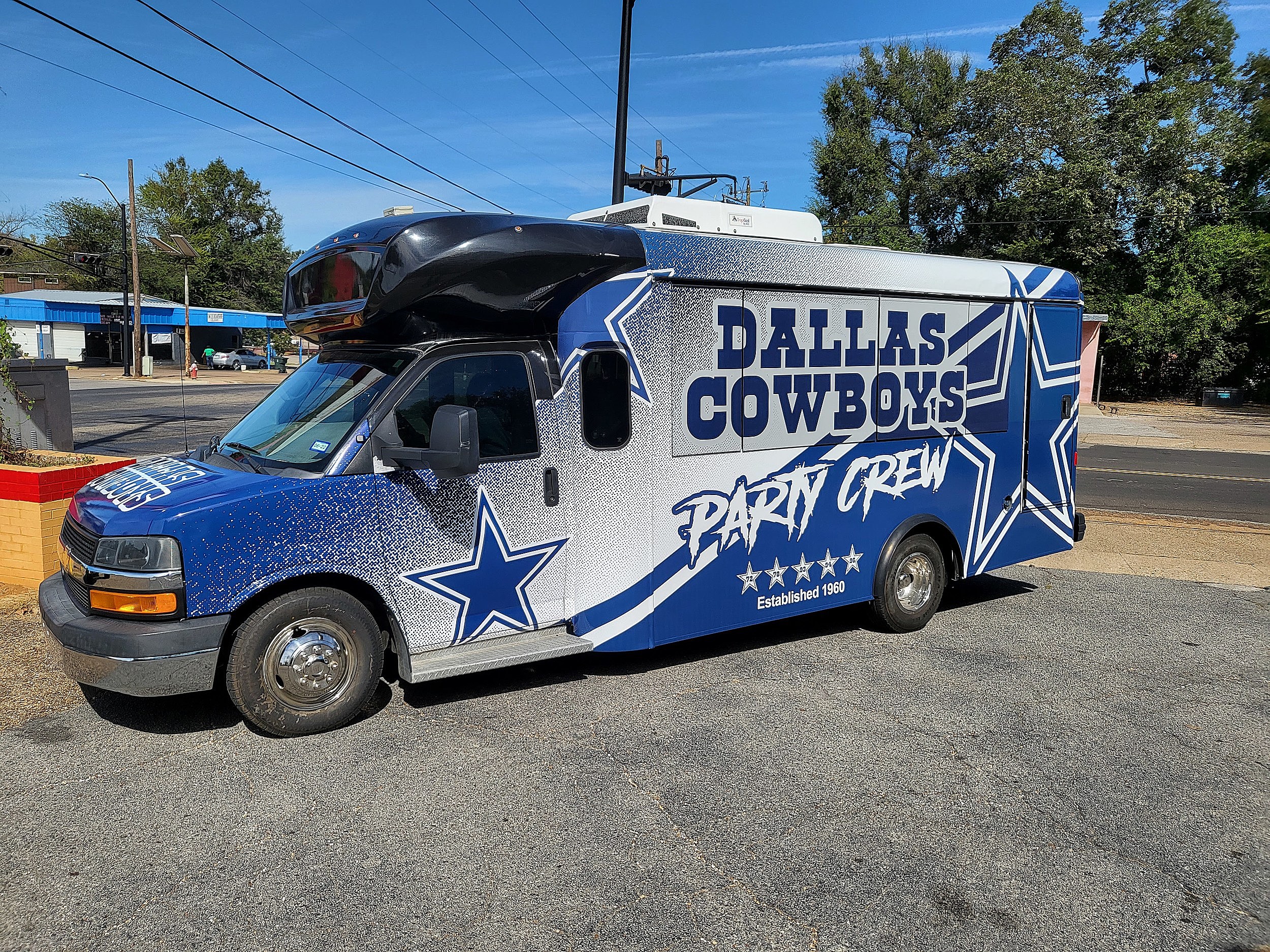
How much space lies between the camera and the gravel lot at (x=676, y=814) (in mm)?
3246

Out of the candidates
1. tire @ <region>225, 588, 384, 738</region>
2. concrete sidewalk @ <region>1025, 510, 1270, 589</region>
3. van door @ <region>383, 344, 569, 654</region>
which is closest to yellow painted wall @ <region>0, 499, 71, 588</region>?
tire @ <region>225, 588, 384, 738</region>

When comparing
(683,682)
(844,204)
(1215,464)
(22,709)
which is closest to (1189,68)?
(844,204)

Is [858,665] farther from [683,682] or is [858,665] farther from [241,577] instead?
[241,577]

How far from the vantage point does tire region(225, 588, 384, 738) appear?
14.7ft

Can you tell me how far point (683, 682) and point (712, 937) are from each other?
8.49ft

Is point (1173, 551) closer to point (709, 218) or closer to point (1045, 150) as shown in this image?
point (709, 218)

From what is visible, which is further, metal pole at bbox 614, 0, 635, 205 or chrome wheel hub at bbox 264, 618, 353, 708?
metal pole at bbox 614, 0, 635, 205

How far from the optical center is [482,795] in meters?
4.18

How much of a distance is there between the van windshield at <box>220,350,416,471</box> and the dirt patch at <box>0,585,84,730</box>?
4.86 ft

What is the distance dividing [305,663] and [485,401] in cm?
165

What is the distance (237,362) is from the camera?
2174 inches

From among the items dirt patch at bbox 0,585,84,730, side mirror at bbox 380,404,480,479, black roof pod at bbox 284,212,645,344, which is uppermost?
black roof pod at bbox 284,212,645,344

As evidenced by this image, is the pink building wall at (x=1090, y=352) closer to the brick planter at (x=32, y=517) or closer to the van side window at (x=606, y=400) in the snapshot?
the van side window at (x=606, y=400)

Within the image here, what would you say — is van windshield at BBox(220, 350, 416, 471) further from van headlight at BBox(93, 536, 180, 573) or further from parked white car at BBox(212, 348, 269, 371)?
A: parked white car at BBox(212, 348, 269, 371)
